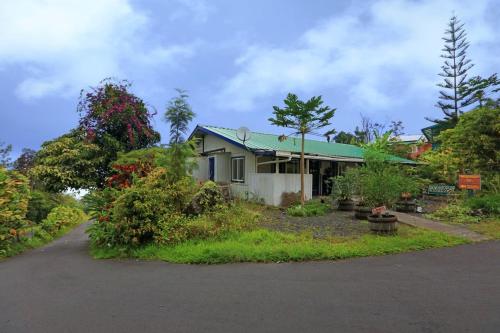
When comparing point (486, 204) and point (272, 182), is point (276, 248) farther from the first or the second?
point (486, 204)

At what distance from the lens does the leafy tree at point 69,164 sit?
1271 cm

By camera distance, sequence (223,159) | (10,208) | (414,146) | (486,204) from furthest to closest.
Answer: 1. (414,146)
2. (223,159)
3. (486,204)
4. (10,208)

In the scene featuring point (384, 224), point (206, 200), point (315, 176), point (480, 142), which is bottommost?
point (384, 224)

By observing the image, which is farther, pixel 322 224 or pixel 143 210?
pixel 322 224

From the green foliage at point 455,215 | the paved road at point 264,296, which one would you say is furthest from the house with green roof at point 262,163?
the paved road at point 264,296

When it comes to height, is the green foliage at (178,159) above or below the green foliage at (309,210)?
above

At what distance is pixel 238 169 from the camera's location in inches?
674

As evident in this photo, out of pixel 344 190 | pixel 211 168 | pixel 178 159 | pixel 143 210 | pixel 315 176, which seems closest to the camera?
pixel 143 210

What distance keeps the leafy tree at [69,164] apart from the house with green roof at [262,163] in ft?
14.5

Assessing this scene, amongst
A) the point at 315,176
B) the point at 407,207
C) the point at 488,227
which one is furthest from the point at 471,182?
the point at 315,176

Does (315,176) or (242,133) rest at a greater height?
(242,133)

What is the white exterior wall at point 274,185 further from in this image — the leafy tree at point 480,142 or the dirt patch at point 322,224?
the leafy tree at point 480,142

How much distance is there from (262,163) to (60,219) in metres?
9.36

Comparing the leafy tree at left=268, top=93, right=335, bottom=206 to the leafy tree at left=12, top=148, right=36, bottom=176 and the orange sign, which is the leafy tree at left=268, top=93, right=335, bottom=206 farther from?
the leafy tree at left=12, top=148, right=36, bottom=176
